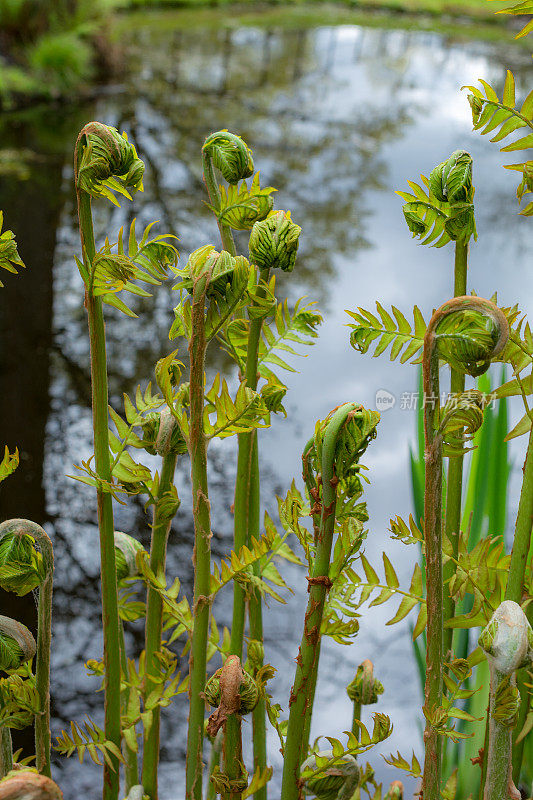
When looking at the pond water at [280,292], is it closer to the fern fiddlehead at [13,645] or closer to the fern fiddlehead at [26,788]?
the fern fiddlehead at [13,645]

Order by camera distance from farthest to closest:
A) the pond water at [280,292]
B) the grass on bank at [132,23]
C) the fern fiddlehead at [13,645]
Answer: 1. the grass on bank at [132,23]
2. the pond water at [280,292]
3. the fern fiddlehead at [13,645]

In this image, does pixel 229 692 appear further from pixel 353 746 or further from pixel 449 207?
pixel 449 207

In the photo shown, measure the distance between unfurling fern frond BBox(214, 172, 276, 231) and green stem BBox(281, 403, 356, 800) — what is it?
0.48 feet

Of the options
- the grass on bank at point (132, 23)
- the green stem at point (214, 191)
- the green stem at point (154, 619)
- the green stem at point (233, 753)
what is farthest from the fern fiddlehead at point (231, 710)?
the grass on bank at point (132, 23)

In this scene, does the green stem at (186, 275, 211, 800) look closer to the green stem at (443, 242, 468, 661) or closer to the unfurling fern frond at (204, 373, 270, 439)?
the unfurling fern frond at (204, 373, 270, 439)

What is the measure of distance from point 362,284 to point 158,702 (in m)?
1.94

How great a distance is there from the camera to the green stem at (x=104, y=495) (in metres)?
0.40

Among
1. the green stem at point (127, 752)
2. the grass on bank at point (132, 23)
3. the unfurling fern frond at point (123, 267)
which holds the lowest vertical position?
the green stem at point (127, 752)

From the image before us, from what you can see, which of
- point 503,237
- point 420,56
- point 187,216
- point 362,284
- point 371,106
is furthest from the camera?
point 420,56

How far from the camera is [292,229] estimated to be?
0.40 m

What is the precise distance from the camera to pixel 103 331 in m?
0.42

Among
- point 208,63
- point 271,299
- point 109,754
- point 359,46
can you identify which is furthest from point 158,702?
point 359,46

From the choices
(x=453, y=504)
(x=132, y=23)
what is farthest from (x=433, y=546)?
(x=132, y=23)

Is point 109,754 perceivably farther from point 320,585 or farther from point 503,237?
point 503,237
